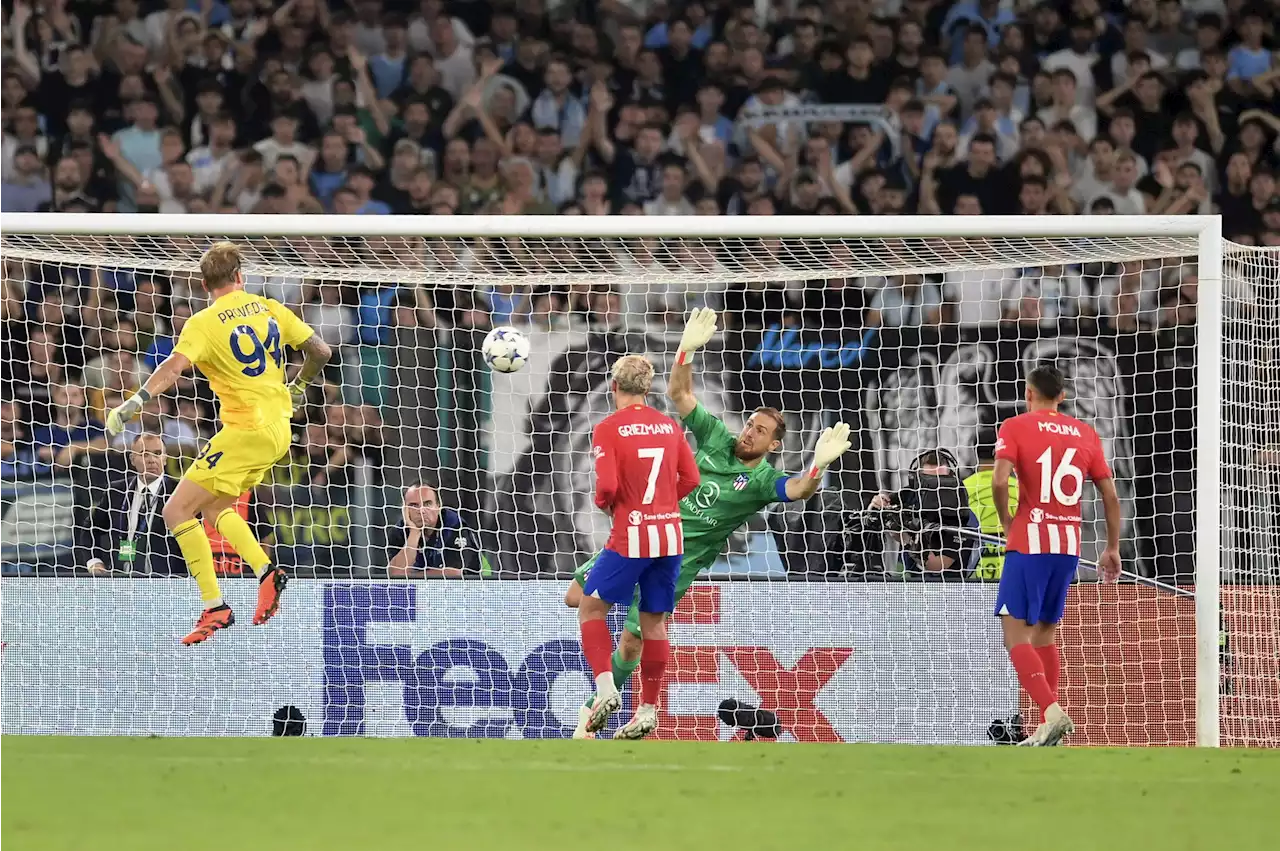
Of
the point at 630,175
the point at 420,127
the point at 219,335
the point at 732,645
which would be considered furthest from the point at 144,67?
the point at 732,645

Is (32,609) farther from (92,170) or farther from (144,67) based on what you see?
(144,67)

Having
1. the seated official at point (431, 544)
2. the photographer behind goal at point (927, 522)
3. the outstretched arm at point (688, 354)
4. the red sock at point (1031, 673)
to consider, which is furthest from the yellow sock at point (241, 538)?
the red sock at point (1031, 673)

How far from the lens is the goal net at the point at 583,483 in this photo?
29.8ft

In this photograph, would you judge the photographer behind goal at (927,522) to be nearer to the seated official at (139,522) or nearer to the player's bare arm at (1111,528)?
the player's bare arm at (1111,528)

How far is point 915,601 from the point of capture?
916cm

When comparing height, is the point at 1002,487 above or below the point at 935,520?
above

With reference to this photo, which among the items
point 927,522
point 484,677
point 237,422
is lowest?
point 484,677

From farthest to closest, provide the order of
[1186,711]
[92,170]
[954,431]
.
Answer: [92,170], [954,431], [1186,711]

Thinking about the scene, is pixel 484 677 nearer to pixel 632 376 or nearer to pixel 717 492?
pixel 717 492

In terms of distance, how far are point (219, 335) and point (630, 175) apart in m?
4.97

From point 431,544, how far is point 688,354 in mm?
2572

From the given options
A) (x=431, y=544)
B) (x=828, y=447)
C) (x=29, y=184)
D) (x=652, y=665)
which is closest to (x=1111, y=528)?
(x=828, y=447)

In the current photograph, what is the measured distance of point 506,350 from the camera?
8.35m

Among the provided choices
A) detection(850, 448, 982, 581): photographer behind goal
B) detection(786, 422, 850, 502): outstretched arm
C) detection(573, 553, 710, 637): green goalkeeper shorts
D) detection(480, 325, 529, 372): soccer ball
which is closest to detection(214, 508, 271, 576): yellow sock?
detection(480, 325, 529, 372): soccer ball
